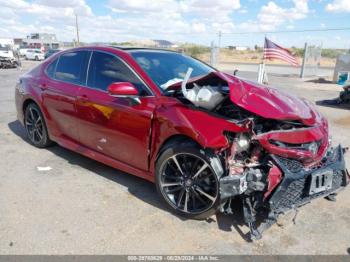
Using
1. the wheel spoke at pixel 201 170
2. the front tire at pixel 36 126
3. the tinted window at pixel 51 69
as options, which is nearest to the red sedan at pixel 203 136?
the wheel spoke at pixel 201 170

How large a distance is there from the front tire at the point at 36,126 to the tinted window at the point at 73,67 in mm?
816

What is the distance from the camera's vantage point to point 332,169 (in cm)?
338

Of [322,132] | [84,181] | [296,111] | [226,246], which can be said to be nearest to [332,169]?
[322,132]

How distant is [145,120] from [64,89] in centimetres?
165

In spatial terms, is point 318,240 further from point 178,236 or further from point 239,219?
point 178,236

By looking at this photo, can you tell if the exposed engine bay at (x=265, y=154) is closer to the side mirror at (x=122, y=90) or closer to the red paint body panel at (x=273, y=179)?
the red paint body panel at (x=273, y=179)

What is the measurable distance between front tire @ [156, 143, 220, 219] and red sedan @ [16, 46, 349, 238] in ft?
0.03

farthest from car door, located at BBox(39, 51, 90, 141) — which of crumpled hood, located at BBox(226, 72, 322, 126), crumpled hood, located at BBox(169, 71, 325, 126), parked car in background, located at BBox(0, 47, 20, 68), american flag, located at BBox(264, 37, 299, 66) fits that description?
parked car in background, located at BBox(0, 47, 20, 68)

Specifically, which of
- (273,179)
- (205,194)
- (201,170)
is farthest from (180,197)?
(273,179)

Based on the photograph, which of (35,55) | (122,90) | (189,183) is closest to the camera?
(189,183)

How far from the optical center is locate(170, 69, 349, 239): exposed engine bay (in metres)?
3.05

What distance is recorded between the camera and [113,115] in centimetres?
394

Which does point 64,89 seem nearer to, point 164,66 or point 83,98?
point 83,98

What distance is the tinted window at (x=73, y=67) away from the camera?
455 centimetres
